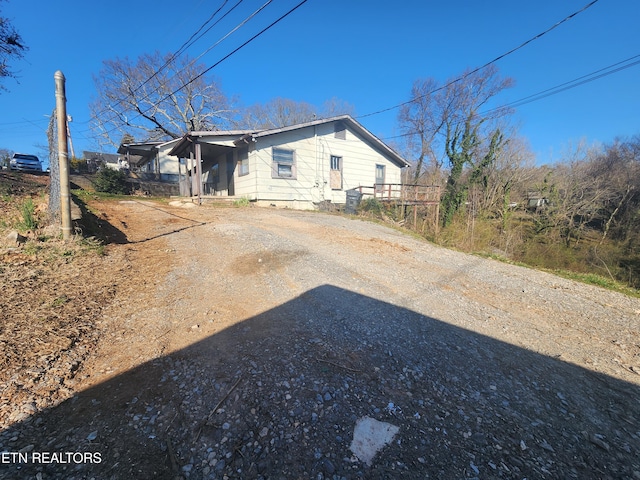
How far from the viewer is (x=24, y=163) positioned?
20.2m

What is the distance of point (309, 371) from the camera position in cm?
221

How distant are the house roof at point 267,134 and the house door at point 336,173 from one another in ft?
6.64

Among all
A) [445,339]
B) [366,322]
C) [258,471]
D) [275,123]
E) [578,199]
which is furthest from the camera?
[275,123]

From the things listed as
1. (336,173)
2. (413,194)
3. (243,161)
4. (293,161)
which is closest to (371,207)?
(336,173)

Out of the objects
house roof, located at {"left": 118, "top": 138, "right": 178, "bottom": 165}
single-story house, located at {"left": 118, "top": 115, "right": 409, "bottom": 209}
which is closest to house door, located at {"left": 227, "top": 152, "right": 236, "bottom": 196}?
single-story house, located at {"left": 118, "top": 115, "right": 409, "bottom": 209}

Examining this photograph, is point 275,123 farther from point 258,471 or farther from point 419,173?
point 258,471

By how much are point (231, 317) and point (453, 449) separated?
88.5 inches

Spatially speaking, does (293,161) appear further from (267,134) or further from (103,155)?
(103,155)

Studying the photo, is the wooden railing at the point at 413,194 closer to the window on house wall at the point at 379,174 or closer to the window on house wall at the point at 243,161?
the window on house wall at the point at 379,174

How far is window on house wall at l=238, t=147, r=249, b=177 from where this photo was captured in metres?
13.7

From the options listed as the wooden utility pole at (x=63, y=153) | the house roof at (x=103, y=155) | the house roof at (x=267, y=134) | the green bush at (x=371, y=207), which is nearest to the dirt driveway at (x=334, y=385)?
the wooden utility pole at (x=63, y=153)

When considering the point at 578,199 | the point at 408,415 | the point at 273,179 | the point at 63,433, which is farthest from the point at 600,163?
the point at 63,433

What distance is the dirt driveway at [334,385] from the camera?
1.54m

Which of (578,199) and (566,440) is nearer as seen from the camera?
(566,440)
